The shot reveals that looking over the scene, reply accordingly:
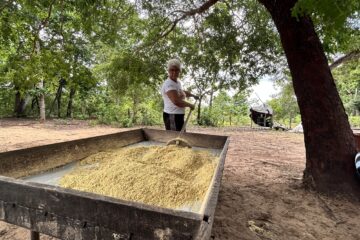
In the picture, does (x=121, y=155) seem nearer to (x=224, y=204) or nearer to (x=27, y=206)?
(x=224, y=204)

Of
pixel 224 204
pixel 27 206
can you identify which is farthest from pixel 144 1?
pixel 27 206

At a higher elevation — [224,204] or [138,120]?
[138,120]

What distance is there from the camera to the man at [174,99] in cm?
398

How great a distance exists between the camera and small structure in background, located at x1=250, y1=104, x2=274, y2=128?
49.5ft

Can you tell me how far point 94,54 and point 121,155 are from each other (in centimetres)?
1243

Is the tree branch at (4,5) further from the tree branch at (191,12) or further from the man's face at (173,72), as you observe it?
the tree branch at (191,12)

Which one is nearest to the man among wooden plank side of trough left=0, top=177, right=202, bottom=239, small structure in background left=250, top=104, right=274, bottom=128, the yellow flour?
the yellow flour

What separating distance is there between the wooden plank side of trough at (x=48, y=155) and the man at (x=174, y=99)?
3.04 ft

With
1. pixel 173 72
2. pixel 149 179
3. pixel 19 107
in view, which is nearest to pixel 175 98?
pixel 173 72

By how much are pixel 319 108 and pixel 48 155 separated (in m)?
3.06

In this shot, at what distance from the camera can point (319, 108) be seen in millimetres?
3533

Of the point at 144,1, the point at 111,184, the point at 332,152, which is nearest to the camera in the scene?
the point at 111,184

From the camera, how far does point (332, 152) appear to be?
3.52m

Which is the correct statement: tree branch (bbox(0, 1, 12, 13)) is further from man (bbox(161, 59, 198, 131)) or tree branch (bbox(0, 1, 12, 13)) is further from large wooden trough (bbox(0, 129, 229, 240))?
large wooden trough (bbox(0, 129, 229, 240))
